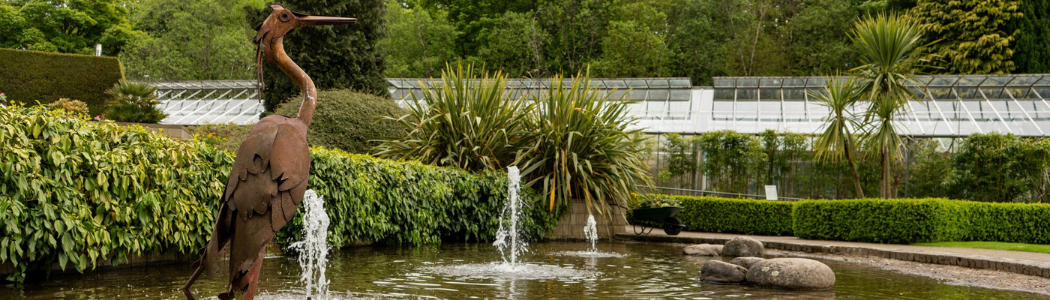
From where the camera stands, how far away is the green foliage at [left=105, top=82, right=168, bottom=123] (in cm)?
1612

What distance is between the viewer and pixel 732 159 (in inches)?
819

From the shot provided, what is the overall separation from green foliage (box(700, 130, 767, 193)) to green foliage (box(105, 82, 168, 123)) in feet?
42.4

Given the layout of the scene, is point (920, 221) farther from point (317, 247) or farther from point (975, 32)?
point (975, 32)

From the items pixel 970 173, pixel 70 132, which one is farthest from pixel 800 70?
pixel 70 132

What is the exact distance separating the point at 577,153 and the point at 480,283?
6670 mm

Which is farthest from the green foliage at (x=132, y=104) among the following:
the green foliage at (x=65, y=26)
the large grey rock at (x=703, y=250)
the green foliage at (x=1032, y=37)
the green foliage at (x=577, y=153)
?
the green foliage at (x=1032, y=37)

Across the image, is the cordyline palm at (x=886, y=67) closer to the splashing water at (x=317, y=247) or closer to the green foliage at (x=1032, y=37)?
the splashing water at (x=317, y=247)

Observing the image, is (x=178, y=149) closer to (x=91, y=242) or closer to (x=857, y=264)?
(x=91, y=242)

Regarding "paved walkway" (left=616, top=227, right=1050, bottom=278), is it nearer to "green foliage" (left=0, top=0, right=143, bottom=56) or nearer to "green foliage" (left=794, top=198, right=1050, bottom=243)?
"green foliage" (left=794, top=198, right=1050, bottom=243)

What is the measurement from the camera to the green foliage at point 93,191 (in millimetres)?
5883

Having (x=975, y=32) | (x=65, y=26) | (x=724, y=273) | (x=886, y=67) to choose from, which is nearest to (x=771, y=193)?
(x=886, y=67)

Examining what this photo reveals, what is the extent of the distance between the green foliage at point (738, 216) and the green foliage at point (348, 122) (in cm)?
617

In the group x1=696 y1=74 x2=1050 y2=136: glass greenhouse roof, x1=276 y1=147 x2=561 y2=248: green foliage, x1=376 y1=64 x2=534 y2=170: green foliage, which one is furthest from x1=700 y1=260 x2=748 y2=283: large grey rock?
x1=696 y1=74 x2=1050 y2=136: glass greenhouse roof

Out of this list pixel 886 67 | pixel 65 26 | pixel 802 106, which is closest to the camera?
pixel 886 67
